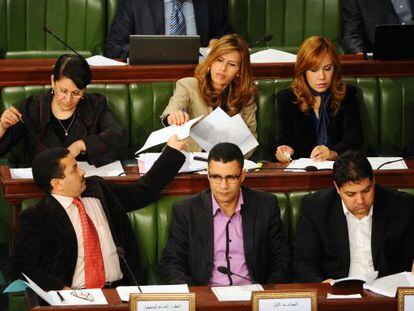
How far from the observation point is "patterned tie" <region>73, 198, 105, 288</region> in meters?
3.42

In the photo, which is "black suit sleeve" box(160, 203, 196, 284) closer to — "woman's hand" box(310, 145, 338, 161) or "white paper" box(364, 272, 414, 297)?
"white paper" box(364, 272, 414, 297)

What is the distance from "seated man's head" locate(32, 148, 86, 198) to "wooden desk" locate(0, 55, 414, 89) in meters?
0.94

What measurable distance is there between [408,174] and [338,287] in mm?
757

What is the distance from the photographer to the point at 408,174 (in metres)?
3.74

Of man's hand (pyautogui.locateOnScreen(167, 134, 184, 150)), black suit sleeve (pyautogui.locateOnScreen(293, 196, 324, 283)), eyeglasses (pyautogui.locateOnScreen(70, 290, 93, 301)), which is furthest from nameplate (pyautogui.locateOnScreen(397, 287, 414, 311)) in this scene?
man's hand (pyautogui.locateOnScreen(167, 134, 184, 150))

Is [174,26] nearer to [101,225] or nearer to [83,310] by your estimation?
[101,225]

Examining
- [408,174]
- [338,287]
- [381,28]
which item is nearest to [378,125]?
[381,28]

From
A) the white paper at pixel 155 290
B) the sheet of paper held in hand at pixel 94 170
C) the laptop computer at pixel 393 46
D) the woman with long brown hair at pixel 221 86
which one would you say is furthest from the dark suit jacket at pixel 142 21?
the white paper at pixel 155 290

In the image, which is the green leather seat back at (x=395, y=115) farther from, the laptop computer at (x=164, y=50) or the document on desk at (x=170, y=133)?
the document on desk at (x=170, y=133)

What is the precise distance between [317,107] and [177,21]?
104 cm

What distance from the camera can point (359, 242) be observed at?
3523 millimetres

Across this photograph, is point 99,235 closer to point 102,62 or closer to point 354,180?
point 354,180

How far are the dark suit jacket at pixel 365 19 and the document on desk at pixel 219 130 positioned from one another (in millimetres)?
1439

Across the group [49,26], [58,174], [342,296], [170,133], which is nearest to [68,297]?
[58,174]
